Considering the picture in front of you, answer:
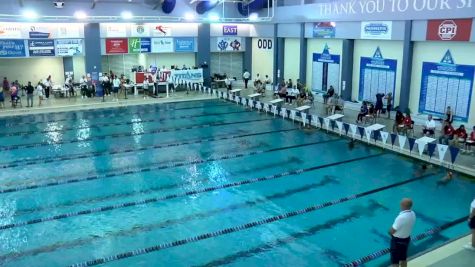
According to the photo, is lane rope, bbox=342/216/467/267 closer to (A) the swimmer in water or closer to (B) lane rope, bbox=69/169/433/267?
(B) lane rope, bbox=69/169/433/267

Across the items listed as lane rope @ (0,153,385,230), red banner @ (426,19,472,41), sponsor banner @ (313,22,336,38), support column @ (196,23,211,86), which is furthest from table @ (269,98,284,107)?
lane rope @ (0,153,385,230)

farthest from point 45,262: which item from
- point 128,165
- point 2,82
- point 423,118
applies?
point 2,82

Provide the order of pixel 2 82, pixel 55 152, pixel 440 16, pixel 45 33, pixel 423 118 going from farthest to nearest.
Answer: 1. pixel 2 82
2. pixel 45 33
3. pixel 423 118
4. pixel 440 16
5. pixel 55 152

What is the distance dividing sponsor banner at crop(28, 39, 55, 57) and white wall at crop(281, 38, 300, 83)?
11.8 metres

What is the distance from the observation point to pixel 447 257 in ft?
20.9

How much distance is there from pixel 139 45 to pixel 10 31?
19.6 feet

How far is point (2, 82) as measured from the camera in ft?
70.9

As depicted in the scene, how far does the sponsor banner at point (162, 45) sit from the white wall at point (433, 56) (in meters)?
12.7

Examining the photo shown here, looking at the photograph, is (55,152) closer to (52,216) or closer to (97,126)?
(97,126)

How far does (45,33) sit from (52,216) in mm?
14799

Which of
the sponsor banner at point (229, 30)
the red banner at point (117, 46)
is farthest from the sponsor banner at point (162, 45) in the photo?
the sponsor banner at point (229, 30)

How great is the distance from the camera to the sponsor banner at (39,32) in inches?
787

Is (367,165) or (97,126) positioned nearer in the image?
(367,165)

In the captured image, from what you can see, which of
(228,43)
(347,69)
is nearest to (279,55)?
(228,43)
